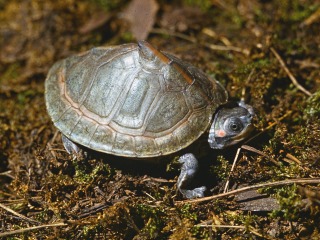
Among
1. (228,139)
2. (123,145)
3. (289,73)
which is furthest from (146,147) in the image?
(289,73)

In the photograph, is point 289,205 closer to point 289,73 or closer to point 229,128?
point 229,128

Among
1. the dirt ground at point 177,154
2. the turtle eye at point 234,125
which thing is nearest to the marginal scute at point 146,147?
the dirt ground at point 177,154

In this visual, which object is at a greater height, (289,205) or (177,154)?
(177,154)

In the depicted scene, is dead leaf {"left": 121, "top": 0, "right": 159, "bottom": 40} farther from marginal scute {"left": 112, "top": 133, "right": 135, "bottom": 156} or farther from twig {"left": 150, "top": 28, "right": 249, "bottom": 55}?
marginal scute {"left": 112, "top": 133, "right": 135, "bottom": 156}

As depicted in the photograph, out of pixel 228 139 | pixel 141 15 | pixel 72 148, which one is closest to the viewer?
pixel 228 139

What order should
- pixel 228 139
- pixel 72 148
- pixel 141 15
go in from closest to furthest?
pixel 228 139, pixel 72 148, pixel 141 15

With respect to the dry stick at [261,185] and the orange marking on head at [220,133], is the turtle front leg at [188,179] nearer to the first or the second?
the dry stick at [261,185]

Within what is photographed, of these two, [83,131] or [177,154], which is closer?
[177,154]

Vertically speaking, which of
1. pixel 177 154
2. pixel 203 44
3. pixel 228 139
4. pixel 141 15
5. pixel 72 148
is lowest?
pixel 72 148
